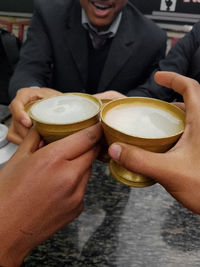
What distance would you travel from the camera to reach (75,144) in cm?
63

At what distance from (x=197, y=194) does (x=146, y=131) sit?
0.19 metres

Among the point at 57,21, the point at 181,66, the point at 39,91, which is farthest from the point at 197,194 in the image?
the point at 57,21

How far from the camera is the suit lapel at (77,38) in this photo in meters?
2.07

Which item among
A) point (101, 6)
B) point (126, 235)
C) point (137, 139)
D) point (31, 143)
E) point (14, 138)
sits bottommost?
point (126, 235)

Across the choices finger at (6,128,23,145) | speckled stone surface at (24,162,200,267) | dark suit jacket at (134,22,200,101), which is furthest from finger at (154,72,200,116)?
dark suit jacket at (134,22,200,101)

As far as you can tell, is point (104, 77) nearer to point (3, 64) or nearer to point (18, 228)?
point (3, 64)

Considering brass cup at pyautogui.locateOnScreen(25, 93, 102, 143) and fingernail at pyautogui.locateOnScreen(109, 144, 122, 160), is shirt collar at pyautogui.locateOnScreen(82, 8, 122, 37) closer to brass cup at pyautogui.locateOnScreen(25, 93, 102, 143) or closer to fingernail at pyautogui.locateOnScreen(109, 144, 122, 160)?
brass cup at pyautogui.locateOnScreen(25, 93, 102, 143)

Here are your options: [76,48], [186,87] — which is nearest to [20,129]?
[186,87]

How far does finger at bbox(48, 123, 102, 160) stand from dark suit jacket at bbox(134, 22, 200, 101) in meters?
1.38

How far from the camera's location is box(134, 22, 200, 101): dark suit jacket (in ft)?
6.46

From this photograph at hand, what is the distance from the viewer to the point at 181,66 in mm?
1996

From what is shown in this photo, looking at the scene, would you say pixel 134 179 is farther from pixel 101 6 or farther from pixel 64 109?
pixel 101 6

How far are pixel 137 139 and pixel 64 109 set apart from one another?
11.8 inches

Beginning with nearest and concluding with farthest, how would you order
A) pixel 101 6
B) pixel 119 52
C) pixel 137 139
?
pixel 137 139
pixel 101 6
pixel 119 52
